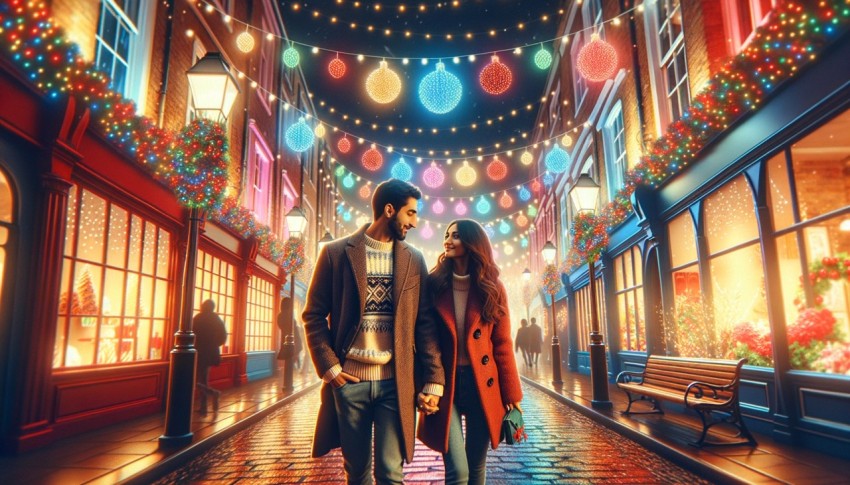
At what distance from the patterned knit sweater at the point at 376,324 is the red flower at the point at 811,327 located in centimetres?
523

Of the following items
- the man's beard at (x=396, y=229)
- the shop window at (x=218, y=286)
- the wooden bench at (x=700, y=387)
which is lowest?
the wooden bench at (x=700, y=387)

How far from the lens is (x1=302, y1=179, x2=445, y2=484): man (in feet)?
8.61

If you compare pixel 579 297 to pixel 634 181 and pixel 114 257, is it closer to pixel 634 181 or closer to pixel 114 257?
pixel 634 181

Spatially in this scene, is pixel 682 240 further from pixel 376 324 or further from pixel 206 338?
pixel 376 324

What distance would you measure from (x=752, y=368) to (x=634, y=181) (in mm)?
4606

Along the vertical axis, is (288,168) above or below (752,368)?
above

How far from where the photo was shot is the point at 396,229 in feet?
9.56

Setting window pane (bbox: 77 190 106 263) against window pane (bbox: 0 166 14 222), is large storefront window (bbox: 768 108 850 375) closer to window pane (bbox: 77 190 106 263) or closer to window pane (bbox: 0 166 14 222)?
window pane (bbox: 0 166 14 222)

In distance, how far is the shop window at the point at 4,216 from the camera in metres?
5.71

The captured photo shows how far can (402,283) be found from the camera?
9.30 ft

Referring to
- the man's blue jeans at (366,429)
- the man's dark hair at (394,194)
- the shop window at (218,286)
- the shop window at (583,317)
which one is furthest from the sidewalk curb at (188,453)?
the shop window at (583,317)

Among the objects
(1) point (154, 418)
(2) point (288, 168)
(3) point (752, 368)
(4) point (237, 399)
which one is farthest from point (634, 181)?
(2) point (288, 168)

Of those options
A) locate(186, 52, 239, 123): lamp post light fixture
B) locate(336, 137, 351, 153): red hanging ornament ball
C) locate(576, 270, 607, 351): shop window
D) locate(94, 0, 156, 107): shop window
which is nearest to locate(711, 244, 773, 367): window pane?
locate(186, 52, 239, 123): lamp post light fixture

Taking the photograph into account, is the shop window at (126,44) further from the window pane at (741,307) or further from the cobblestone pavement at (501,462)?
the window pane at (741,307)
